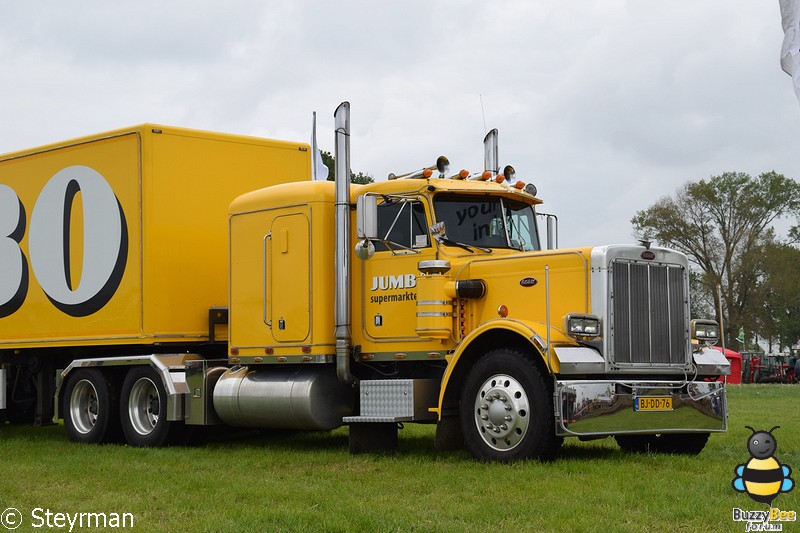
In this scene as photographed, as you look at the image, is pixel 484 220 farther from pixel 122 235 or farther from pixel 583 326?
pixel 122 235

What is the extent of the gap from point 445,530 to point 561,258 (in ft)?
14.6

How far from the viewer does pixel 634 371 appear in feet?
35.6

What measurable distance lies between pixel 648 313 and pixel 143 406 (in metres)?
6.96

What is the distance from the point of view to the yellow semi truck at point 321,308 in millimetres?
10797

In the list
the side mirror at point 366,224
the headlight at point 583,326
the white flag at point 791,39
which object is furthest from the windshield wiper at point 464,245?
the white flag at point 791,39

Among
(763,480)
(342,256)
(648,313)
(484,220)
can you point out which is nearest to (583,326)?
(648,313)

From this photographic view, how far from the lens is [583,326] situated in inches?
417

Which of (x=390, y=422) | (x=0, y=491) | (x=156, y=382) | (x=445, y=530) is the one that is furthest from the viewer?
(x=156, y=382)

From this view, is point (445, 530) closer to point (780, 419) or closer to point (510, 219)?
point (510, 219)

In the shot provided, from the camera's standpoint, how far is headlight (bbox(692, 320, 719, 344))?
11445mm

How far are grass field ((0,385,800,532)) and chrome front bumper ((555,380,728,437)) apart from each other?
0.33 meters

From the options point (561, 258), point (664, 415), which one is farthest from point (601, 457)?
point (561, 258)

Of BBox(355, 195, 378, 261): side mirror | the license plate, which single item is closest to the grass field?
the license plate

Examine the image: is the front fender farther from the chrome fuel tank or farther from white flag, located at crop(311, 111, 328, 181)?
white flag, located at crop(311, 111, 328, 181)
